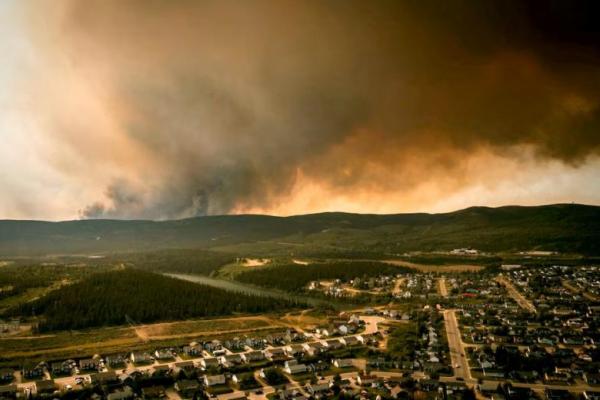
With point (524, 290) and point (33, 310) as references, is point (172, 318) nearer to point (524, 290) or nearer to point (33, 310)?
point (33, 310)

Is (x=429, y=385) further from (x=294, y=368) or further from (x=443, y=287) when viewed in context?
(x=443, y=287)

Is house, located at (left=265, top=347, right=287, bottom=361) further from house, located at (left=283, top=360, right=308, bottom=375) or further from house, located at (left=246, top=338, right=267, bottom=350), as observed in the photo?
house, located at (left=283, top=360, right=308, bottom=375)

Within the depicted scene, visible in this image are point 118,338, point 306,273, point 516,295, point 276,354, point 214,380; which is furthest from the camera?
point 306,273

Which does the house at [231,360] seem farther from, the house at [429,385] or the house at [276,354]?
the house at [429,385]

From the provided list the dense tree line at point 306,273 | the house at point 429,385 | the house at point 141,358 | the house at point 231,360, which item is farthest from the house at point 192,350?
the dense tree line at point 306,273

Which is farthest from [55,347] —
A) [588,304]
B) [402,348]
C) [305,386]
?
[588,304]

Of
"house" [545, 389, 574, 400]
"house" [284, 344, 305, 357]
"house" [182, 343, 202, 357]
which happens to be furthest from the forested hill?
"house" [182, 343, 202, 357]

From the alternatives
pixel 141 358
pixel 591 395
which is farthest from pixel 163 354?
pixel 591 395
